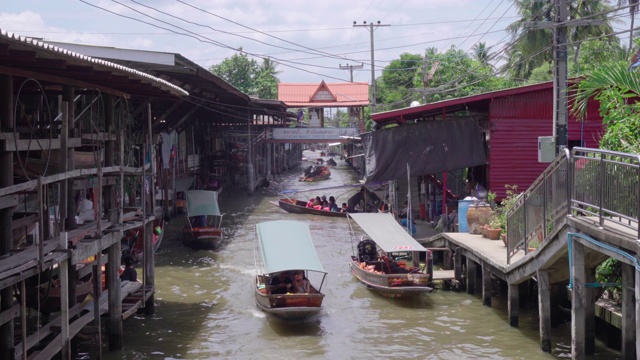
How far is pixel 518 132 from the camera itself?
2139cm

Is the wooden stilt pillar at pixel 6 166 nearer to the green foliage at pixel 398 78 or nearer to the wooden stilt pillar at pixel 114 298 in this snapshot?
the wooden stilt pillar at pixel 114 298

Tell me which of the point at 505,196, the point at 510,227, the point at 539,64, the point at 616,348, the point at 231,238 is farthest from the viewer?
the point at 539,64

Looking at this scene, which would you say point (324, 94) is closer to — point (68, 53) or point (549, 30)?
point (549, 30)

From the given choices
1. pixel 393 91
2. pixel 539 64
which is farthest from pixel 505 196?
pixel 393 91

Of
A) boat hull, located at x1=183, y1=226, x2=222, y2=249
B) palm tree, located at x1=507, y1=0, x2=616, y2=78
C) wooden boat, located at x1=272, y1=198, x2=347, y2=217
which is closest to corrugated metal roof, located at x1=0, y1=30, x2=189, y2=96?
boat hull, located at x1=183, y1=226, x2=222, y2=249

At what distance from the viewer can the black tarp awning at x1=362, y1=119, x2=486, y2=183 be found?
21.8 metres

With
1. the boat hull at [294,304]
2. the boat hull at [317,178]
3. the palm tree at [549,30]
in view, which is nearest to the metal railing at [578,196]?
the boat hull at [294,304]

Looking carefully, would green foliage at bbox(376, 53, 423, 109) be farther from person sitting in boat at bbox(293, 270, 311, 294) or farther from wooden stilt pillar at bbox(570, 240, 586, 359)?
wooden stilt pillar at bbox(570, 240, 586, 359)

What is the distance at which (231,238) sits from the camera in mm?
26438

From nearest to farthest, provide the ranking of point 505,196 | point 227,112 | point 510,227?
point 510,227
point 505,196
point 227,112

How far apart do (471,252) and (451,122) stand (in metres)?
6.03

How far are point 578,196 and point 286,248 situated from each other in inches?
268

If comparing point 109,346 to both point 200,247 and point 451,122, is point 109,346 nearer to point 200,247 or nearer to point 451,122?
point 200,247

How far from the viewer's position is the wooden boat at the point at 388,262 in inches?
659
